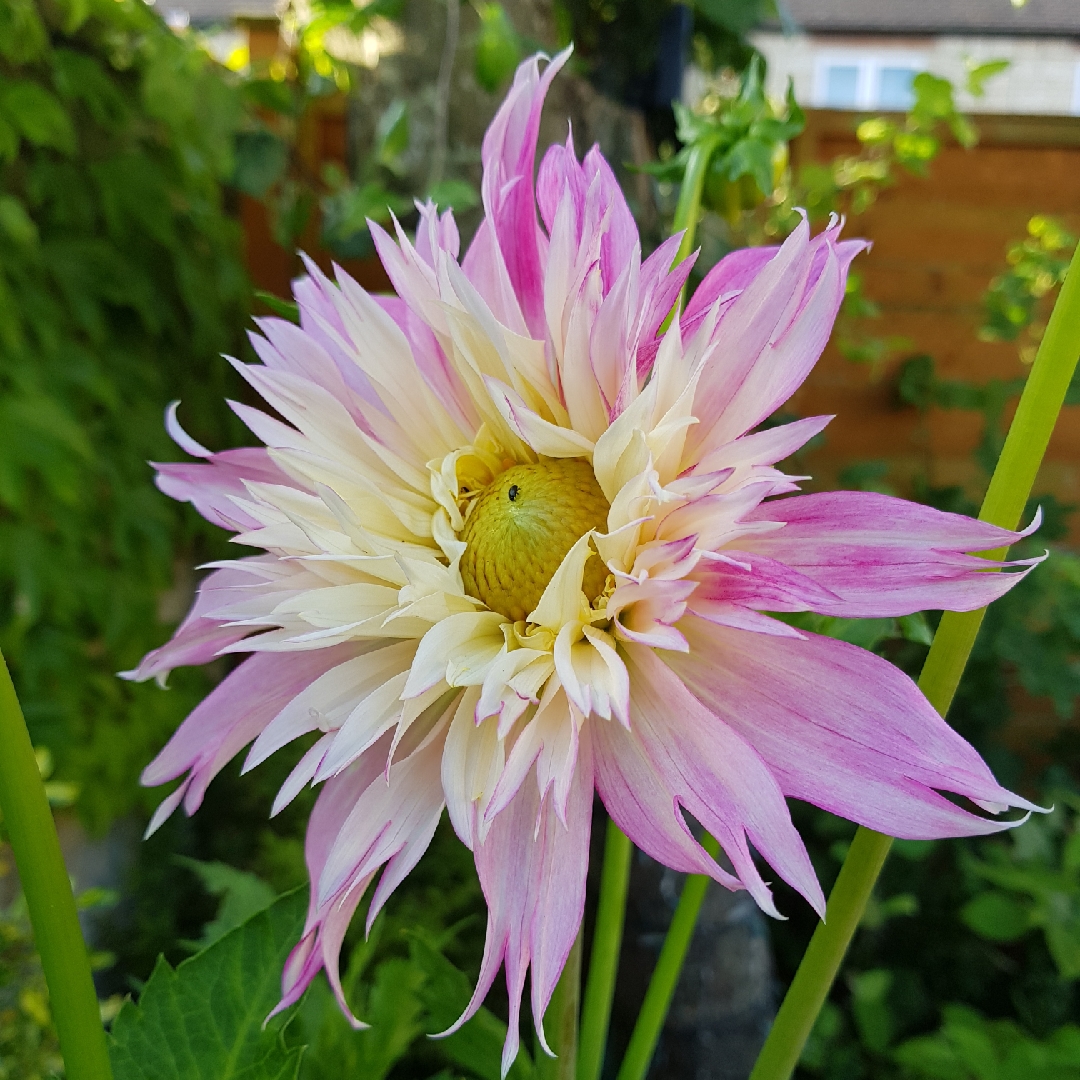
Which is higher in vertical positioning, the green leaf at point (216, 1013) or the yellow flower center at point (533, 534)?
the yellow flower center at point (533, 534)

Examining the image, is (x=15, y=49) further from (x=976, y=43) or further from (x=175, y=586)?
(x=976, y=43)

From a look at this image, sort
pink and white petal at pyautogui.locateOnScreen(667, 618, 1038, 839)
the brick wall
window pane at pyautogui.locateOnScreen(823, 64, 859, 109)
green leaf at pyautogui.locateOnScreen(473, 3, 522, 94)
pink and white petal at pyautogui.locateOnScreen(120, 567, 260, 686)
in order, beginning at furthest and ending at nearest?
window pane at pyautogui.locateOnScreen(823, 64, 859, 109) → the brick wall → green leaf at pyautogui.locateOnScreen(473, 3, 522, 94) → pink and white petal at pyautogui.locateOnScreen(120, 567, 260, 686) → pink and white petal at pyautogui.locateOnScreen(667, 618, 1038, 839)

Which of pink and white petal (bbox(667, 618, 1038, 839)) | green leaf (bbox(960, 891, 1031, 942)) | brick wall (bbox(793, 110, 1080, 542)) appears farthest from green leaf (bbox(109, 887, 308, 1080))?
brick wall (bbox(793, 110, 1080, 542))

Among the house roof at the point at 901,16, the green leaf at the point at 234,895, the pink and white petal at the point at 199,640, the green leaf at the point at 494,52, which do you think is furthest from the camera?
the house roof at the point at 901,16

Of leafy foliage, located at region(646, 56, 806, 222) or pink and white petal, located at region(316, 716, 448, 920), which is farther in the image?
leafy foliage, located at region(646, 56, 806, 222)

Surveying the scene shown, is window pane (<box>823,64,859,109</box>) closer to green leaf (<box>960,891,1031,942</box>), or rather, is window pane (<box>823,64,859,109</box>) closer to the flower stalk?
green leaf (<box>960,891,1031,942</box>)

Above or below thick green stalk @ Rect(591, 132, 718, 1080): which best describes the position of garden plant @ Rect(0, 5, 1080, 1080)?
above

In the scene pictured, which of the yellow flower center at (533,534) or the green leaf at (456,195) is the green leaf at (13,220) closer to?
the green leaf at (456,195)

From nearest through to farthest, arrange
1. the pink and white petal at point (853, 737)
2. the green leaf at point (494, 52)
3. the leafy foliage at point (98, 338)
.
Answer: the pink and white petal at point (853, 737) → the green leaf at point (494, 52) → the leafy foliage at point (98, 338)

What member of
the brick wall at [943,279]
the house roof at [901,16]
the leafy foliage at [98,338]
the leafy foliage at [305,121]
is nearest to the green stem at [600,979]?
the leafy foliage at [305,121]
